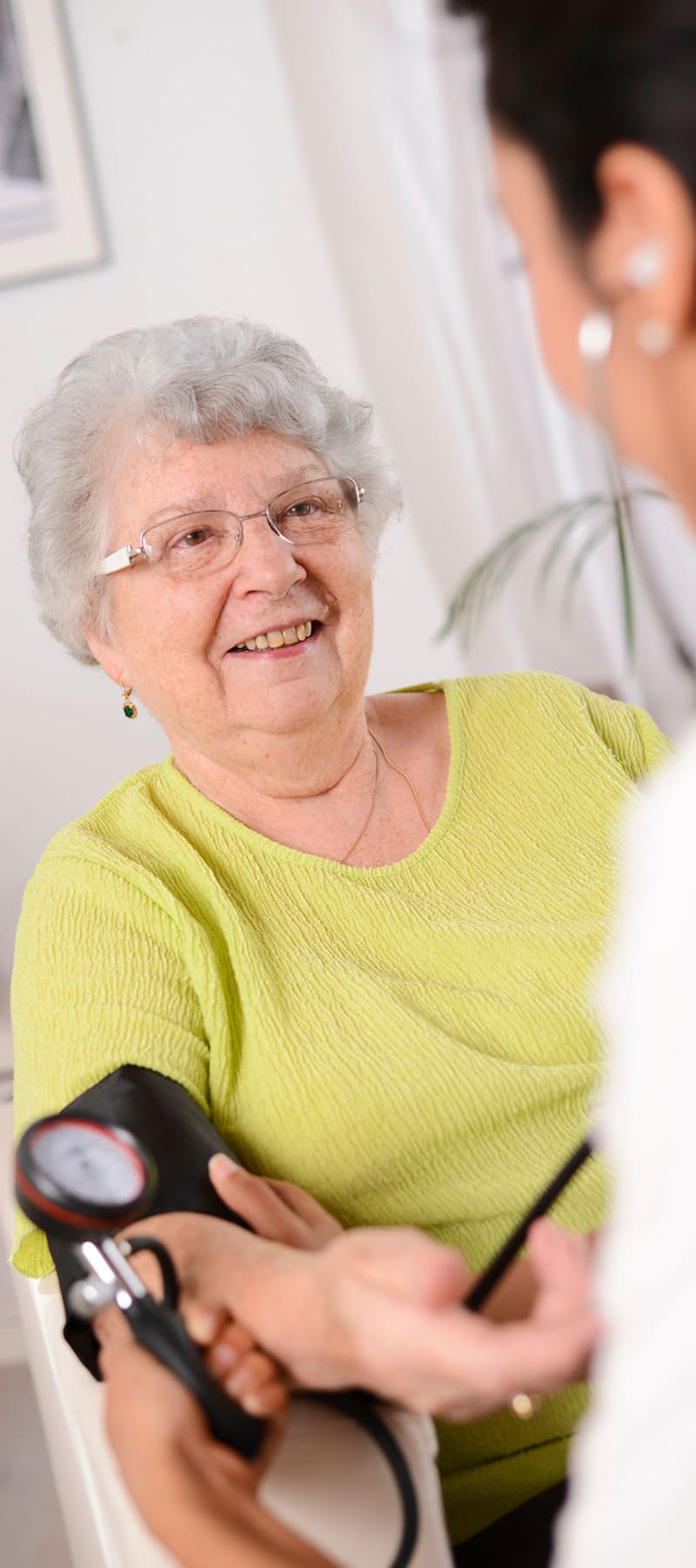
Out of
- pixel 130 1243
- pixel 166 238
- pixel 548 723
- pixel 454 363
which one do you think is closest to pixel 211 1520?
pixel 130 1243

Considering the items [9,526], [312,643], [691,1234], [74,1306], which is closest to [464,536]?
[9,526]

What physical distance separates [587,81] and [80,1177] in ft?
1.83

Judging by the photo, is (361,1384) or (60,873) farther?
(60,873)

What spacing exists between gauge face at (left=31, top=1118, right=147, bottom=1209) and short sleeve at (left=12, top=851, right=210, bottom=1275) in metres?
0.25

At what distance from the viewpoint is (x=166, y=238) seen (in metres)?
2.26

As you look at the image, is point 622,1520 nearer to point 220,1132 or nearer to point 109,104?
point 220,1132

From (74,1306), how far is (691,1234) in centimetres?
51

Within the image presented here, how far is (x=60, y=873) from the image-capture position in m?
1.18

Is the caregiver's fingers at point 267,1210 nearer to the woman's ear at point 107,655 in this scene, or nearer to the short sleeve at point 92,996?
the short sleeve at point 92,996

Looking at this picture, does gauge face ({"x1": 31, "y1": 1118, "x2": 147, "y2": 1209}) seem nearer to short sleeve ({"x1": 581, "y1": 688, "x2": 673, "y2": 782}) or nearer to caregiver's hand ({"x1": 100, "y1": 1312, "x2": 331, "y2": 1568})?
caregiver's hand ({"x1": 100, "y1": 1312, "x2": 331, "y2": 1568})

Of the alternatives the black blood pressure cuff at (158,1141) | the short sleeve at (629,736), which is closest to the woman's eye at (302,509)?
the short sleeve at (629,736)

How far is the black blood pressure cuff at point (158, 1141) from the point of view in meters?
0.89

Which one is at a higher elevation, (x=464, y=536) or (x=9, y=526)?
(x=9, y=526)

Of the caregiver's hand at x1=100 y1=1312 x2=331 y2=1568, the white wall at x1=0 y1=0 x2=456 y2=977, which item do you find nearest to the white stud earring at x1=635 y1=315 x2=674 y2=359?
the caregiver's hand at x1=100 y1=1312 x2=331 y2=1568
